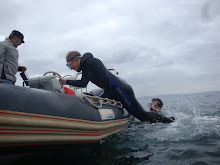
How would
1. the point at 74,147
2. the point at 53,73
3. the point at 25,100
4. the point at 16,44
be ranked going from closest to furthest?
the point at 25,100 < the point at 74,147 < the point at 53,73 < the point at 16,44

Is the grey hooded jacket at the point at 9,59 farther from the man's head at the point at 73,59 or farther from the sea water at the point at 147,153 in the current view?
the sea water at the point at 147,153

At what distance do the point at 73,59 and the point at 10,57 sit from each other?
110 cm

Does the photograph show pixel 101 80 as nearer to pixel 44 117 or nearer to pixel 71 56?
pixel 71 56

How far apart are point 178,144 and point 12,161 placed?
2.65 meters

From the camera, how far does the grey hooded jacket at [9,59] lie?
2.73 meters

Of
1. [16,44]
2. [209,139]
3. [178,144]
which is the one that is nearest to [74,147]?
[178,144]

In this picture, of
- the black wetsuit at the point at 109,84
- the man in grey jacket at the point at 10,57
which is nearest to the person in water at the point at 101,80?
the black wetsuit at the point at 109,84

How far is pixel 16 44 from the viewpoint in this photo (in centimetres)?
306

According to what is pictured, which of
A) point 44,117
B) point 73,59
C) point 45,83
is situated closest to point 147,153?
point 44,117

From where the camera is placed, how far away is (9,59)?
2.84m

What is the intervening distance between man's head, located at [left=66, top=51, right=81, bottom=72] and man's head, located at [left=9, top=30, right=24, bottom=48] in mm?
928

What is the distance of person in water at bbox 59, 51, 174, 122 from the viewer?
3.20 metres

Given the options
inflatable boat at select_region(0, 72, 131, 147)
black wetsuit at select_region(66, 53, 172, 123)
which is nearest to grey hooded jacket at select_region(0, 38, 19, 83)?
inflatable boat at select_region(0, 72, 131, 147)

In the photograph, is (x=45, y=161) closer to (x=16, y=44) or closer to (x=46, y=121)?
(x=46, y=121)
